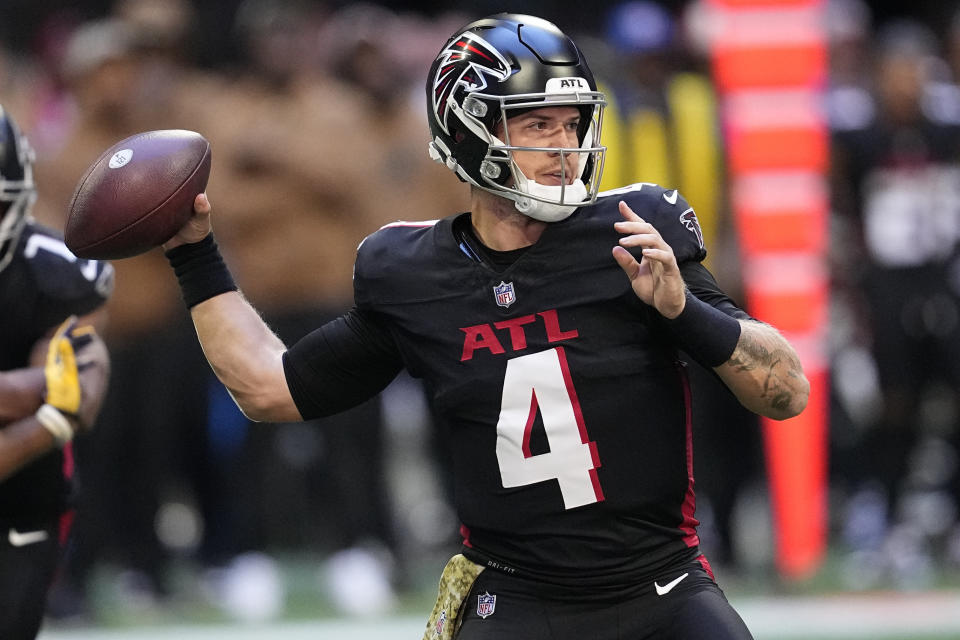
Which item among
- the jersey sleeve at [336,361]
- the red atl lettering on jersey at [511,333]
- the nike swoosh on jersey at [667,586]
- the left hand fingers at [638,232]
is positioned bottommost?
the nike swoosh on jersey at [667,586]

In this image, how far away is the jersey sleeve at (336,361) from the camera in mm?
3670

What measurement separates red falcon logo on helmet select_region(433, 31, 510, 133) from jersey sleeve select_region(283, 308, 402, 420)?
498 millimetres

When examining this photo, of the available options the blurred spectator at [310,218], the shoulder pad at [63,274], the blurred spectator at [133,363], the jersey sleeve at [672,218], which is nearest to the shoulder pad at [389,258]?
the jersey sleeve at [672,218]

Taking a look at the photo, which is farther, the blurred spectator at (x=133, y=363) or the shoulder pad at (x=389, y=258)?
the blurred spectator at (x=133, y=363)

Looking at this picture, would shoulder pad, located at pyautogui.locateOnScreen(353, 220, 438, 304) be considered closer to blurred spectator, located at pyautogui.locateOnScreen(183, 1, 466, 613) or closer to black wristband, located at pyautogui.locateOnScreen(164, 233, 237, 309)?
black wristband, located at pyautogui.locateOnScreen(164, 233, 237, 309)

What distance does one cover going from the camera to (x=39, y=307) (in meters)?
4.21

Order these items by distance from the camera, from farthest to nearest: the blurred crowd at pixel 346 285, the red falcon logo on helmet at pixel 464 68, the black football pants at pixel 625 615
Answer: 1. the blurred crowd at pixel 346 285
2. the red falcon logo on helmet at pixel 464 68
3. the black football pants at pixel 625 615

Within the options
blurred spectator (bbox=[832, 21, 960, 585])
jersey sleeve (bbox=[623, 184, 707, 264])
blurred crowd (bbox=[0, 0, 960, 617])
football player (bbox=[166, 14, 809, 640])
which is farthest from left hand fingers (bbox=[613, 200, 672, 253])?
blurred spectator (bbox=[832, 21, 960, 585])

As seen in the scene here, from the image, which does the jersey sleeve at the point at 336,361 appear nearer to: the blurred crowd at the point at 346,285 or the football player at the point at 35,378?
the football player at the point at 35,378

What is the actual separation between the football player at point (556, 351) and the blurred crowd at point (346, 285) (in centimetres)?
343

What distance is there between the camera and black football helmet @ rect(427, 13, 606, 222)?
3.46 metres

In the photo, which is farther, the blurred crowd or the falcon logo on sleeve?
the blurred crowd

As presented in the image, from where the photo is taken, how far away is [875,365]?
312 inches

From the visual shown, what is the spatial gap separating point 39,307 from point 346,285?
Result: 3213 millimetres
